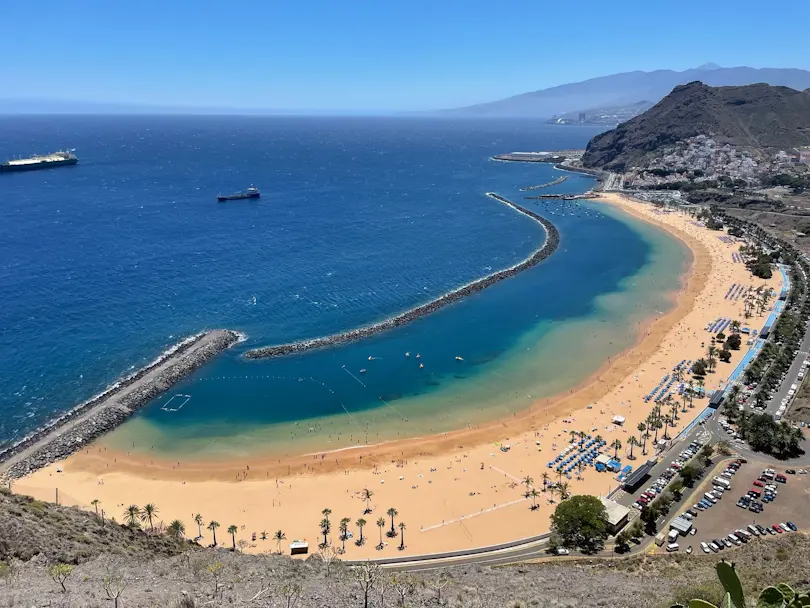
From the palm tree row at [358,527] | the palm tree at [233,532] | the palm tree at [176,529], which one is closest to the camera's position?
the palm tree at [176,529]

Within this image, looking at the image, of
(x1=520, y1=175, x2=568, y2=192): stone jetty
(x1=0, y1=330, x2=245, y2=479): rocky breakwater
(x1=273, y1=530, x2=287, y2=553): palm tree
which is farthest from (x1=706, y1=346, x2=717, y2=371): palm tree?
(x1=520, y1=175, x2=568, y2=192): stone jetty

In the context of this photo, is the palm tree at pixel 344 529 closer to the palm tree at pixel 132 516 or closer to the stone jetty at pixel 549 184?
the palm tree at pixel 132 516

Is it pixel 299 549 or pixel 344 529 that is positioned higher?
pixel 344 529

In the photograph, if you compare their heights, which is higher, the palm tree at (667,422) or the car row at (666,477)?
the palm tree at (667,422)

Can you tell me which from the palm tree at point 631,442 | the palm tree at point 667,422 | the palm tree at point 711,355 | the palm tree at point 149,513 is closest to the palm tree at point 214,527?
the palm tree at point 149,513

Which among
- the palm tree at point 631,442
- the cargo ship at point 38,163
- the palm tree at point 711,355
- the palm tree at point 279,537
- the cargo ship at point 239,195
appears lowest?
the palm tree at point 279,537

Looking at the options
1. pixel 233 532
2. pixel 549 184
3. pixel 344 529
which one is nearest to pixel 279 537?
pixel 233 532

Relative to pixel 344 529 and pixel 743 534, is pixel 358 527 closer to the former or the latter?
pixel 344 529
